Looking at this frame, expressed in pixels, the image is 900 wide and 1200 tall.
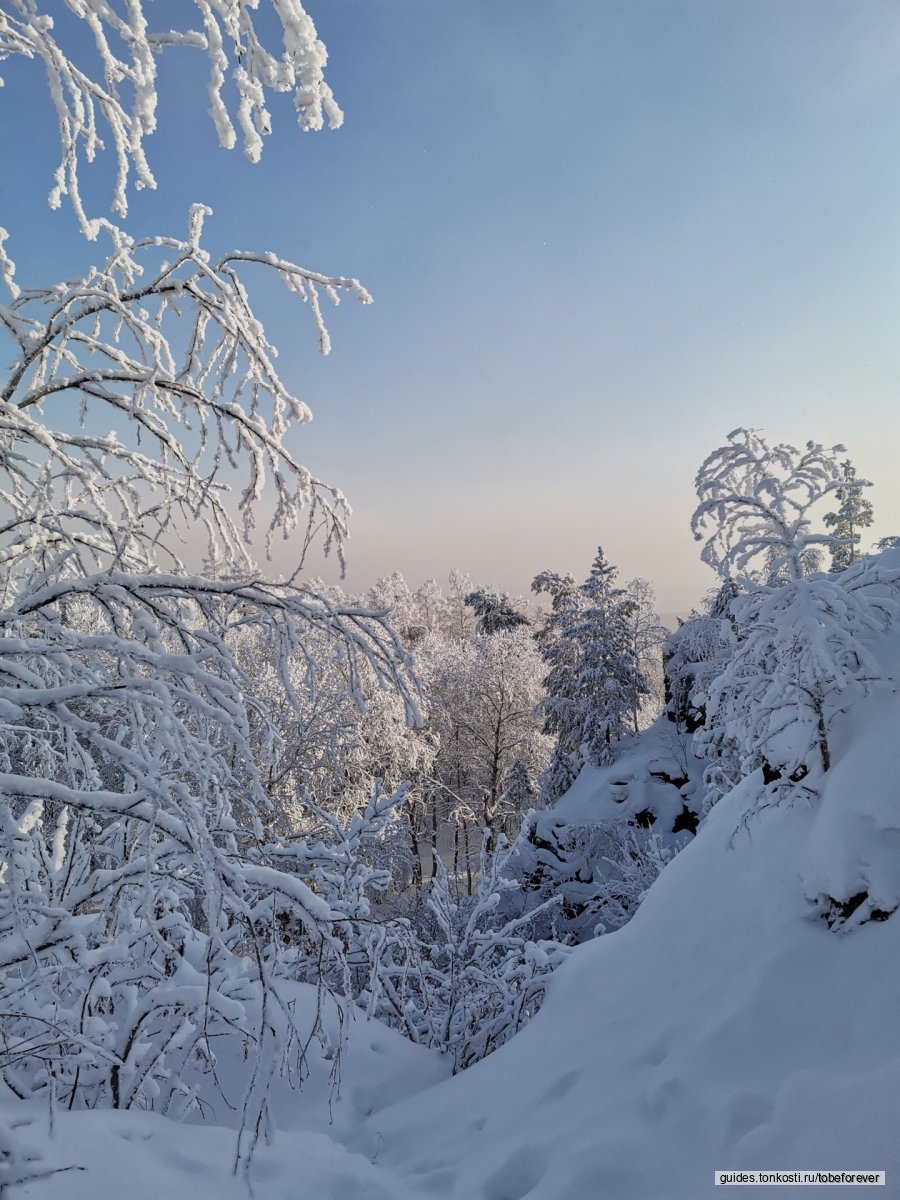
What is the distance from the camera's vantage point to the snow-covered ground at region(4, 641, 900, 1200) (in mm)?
2604

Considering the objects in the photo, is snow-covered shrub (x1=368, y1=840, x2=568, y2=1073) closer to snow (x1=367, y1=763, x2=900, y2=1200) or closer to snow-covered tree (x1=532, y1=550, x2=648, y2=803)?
snow (x1=367, y1=763, x2=900, y2=1200)

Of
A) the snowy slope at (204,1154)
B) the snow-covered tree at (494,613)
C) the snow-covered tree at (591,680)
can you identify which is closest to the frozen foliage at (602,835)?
the snow-covered tree at (591,680)

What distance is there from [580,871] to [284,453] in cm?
1468

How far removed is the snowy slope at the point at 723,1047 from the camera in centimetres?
279

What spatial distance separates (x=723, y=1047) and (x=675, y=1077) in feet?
1.01

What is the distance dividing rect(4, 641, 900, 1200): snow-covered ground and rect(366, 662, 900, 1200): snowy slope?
11 millimetres

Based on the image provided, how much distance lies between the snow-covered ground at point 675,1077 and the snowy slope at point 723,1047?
0.04 ft

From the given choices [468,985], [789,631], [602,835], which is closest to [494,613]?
[602,835]

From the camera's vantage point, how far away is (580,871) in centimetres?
1483

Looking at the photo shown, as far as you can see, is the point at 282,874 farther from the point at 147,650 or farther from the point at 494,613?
the point at 494,613

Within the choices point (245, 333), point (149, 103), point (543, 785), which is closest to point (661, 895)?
point (245, 333)

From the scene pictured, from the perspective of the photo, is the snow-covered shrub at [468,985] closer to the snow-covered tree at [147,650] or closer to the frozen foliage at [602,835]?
the snow-covered tree at [147,650]

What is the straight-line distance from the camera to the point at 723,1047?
332 cm

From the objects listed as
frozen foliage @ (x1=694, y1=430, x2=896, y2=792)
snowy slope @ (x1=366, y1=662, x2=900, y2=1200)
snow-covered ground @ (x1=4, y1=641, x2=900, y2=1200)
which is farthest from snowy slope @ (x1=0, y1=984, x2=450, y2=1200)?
frozen foliage @ (x1=694, y1=430, x2=896, y2=792)
